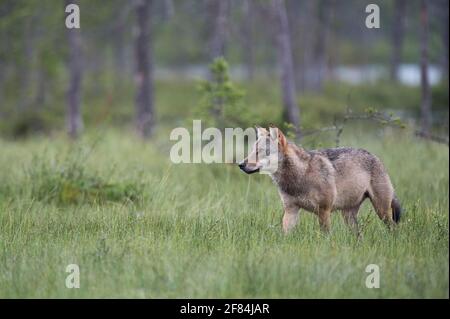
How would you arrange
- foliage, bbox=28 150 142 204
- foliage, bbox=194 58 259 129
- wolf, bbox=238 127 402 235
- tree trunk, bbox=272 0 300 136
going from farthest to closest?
tree trunk, bbox=272 0 300 136
foliage, bbox=194 58 259 129
foliage, bbox=28 150 142 204
wolf, bbox=238 127 402 235

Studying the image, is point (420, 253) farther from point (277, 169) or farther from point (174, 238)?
point (174, 238)

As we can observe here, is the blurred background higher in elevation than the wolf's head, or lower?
higher

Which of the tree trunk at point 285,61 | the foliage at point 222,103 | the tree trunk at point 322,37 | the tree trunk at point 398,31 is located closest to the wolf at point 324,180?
the foliage at point 222,103

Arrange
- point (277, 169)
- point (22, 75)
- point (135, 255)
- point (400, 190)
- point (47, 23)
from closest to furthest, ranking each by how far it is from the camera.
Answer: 1. point (135, 255)
2. point (277, 169)
3. point (400, 190)
4. point (47, 23)
5. point (22, 75)

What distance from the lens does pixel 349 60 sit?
6388cm

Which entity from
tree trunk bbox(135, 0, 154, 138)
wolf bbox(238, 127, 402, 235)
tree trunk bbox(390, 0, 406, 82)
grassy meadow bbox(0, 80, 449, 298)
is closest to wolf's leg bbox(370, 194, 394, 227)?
wolf bbox(238, 127, 402, 235)

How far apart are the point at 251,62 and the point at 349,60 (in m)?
28.1

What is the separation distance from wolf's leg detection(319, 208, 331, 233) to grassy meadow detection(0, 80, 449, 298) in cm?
13

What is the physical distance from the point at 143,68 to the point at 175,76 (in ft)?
83.2

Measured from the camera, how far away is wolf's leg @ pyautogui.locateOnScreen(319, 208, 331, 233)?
8617 millimetres

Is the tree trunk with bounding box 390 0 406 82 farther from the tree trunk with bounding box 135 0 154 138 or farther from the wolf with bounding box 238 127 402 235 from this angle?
the wolf with bounding box 238 127 402 235

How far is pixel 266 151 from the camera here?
8.52 meters

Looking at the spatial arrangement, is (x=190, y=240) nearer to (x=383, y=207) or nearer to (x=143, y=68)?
(x=383, y=207)
